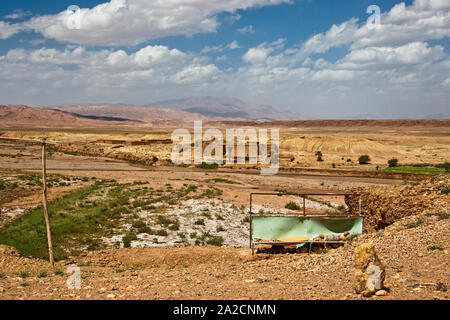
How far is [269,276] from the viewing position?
930cm

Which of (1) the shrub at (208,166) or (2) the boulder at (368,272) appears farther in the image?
(1) the shrub at (208,166)

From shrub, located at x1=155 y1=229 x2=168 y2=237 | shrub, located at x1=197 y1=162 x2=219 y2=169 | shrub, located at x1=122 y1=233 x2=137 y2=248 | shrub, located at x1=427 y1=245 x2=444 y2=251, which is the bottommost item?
shrub, located at x1=155 y1=229 x2=168 y2=237

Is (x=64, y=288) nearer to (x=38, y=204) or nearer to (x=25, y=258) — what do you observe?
(x=25, y=258)

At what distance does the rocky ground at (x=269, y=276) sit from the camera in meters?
7.52

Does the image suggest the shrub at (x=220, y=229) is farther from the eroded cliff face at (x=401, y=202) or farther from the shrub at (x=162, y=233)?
the eroded cliff face at (x=401, y=202)

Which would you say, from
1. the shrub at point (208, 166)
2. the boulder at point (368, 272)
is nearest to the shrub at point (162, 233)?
the boulder at point (368, 272)

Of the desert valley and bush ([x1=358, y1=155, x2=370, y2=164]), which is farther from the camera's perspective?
bush ([x1=358, y1=155, x2=370, y2=164])

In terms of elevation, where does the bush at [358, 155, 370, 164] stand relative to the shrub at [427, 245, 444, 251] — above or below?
below

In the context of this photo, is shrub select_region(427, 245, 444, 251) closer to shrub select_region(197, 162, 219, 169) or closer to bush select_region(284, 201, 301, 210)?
bush select_region(284, 201, 301, 210)

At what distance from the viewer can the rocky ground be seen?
24.7ft

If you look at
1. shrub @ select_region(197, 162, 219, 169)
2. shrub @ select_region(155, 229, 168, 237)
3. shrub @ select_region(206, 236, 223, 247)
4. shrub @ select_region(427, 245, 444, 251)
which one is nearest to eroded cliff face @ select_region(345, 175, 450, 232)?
shrub @ select_region(427, 245, 444, 251)

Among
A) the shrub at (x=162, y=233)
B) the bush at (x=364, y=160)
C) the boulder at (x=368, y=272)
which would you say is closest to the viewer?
the boulder at (x=368, y=272)

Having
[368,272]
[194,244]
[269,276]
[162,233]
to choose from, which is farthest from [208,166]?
[368,272]

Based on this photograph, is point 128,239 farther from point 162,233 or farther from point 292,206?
point 292,206
